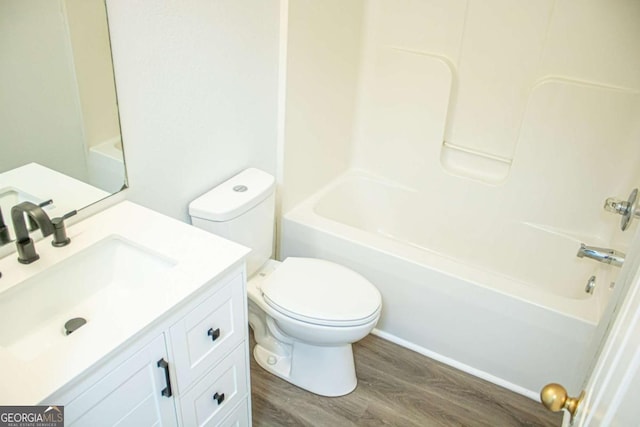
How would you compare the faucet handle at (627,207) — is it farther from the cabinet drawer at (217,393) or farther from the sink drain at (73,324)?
the sink drain at (73,324)

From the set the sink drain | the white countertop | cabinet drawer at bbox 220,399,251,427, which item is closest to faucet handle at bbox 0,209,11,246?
the white countertop

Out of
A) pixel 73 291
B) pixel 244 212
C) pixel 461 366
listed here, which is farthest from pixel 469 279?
pixel 73 291

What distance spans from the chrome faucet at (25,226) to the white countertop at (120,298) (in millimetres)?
24

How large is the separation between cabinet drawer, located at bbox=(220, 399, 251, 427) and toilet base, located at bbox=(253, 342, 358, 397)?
0.37 meters

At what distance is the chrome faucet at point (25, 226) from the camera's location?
1305mm

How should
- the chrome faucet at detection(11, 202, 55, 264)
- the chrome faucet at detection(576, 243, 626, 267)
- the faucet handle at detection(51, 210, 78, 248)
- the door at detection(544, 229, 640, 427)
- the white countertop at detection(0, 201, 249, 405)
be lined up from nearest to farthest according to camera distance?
the door at detection(544, 229, 640, 427) < the white countertop at detection(0, 201, 249, 405) < the chrome faucet at detection(11, 202, 55, 264) < the faucet handle at detection(51, 210, 78, 248) < the chrome faucet at detection(576, 243, 626, 267)

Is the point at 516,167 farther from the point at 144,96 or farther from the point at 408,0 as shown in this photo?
the point at 144,96

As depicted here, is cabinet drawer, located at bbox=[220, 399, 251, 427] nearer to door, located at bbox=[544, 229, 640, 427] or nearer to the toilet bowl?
the toilet bowl

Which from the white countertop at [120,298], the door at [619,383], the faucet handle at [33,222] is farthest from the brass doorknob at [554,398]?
the faucet handle at [33,222]

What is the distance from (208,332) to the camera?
1.46 m

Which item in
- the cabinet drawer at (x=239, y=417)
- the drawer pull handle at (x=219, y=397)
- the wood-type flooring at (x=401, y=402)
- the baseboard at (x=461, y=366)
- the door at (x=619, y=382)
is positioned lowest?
the wood-type flooring at (x=401, y=402)

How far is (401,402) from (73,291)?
1.33 meters

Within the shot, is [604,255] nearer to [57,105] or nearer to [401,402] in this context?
[401,402]

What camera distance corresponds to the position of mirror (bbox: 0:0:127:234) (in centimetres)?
132
